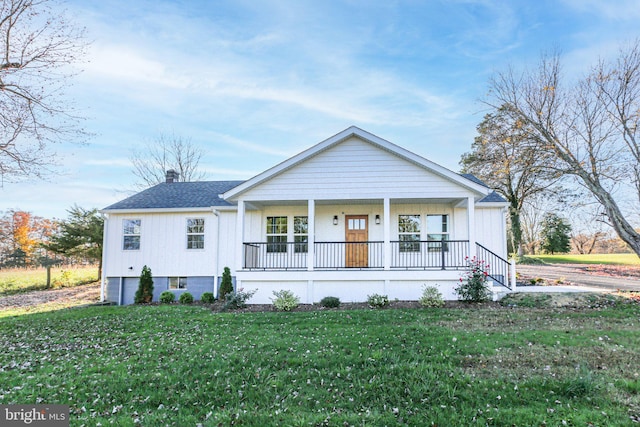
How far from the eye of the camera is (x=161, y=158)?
29.3 m

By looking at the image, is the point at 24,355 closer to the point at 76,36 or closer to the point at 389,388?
the point at 389,388

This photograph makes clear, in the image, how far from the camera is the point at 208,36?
1296cm

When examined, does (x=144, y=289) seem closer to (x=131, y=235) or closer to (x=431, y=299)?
(x=131, y=235)

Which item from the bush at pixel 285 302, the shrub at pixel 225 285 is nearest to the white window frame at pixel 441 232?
the bush at pixel 285 302

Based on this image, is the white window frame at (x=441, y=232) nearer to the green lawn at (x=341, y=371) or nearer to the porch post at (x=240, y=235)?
the green lawn at (x=341, y=371)

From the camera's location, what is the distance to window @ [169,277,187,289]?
1388 cm

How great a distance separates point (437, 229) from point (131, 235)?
37.3 feet

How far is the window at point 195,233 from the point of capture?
45.5 feet

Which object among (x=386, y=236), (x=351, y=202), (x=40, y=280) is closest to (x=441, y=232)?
(x=386, y=236)

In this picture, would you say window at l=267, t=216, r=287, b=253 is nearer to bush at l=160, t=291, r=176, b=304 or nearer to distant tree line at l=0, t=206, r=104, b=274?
bush at l=160, t=291, r=176, b=304

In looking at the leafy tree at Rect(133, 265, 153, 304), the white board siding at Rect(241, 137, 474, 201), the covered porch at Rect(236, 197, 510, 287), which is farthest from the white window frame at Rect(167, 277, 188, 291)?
the white board siding at Rect(241, 137, 474, 201)

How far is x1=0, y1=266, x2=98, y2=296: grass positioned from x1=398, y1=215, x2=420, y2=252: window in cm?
1819

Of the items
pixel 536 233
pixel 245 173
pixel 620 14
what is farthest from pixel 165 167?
pixel 536 233

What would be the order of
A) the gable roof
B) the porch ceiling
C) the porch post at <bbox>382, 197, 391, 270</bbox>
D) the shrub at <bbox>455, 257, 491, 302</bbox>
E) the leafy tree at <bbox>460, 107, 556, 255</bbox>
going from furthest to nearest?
1. the leafy tree at <bbox>460, 107, 556, 255</bbox>
2. the porch ceiling
3. the porch post at <bbox>382, 197, 391, 270</bbox>
4. the gable roof
5. the shrub at <bbox>455, 257, 491, 302</bbox>
